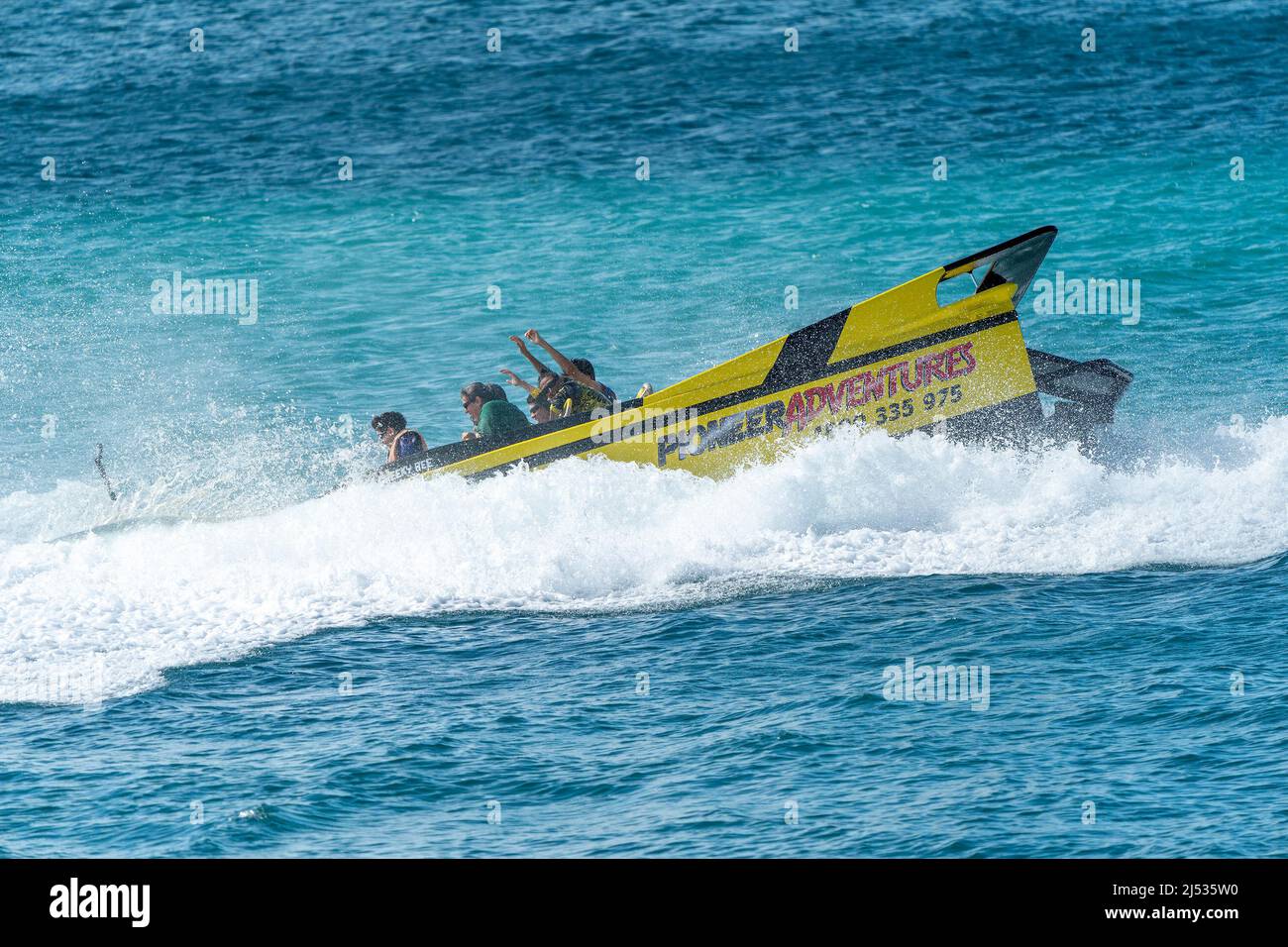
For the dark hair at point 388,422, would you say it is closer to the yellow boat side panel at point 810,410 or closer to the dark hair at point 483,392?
the dark hair at point 483,392

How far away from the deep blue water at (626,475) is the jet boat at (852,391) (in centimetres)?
28

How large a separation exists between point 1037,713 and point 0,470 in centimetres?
1311

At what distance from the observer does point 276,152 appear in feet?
101

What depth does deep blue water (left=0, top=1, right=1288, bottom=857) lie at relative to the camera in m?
9.24

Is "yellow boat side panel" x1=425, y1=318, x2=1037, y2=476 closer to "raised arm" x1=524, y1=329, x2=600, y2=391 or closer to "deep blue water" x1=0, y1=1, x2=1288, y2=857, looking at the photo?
"deep blue water" x1=0, y1=1, x2=1288, y2=857

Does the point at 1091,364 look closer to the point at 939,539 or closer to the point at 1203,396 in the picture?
the point at 939,539

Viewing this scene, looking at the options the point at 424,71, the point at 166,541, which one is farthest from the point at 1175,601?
the point at 424,71

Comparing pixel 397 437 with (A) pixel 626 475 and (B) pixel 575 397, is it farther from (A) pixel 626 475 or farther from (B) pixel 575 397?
(A) pixel 626 475

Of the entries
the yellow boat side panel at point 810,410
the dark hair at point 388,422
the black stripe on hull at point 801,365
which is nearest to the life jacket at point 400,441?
the dark hair at point 388,422

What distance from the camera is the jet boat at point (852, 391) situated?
13547 millimetres

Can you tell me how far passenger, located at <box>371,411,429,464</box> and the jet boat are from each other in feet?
3.14

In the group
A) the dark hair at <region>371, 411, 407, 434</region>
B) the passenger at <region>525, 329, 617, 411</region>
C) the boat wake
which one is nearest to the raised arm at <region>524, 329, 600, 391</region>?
the passenger at <region>525, 329, 617, 411</region>

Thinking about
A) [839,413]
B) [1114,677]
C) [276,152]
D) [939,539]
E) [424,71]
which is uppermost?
[424,71]
